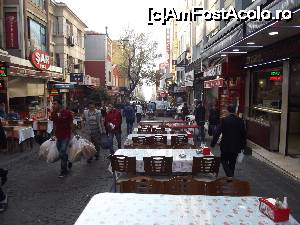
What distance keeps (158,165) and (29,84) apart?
732 inches

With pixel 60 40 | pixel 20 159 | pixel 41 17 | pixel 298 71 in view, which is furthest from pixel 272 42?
pixel 60 40

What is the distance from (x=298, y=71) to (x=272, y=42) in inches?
57.1

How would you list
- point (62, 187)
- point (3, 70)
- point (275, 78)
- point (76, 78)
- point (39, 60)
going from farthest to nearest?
point (76, 78)
point (39, 60)
point (3, 70)
point (275, 78)
point (62, 187)

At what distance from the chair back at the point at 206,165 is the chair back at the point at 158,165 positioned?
52cm

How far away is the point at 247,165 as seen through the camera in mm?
11422

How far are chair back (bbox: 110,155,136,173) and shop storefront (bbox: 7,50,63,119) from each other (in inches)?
510

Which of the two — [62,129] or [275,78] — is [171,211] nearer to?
[62,129]

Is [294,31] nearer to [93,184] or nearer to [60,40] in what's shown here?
[93,184]

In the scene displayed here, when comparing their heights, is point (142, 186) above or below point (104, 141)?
above

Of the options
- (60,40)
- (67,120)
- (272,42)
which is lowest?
(67,120)

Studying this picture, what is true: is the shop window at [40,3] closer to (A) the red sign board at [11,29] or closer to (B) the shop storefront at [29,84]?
(A) the red sign board at [11,29]

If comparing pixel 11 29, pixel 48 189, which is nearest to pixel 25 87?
pixel 11 29

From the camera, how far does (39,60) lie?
905 inches

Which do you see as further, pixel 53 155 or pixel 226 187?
pixel 53 155
